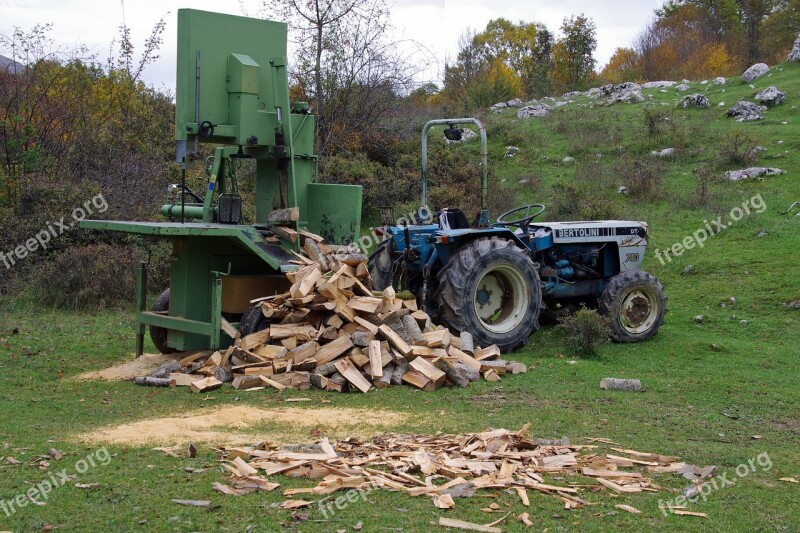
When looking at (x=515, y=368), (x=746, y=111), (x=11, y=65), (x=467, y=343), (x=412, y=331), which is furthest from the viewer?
(x=746, y=111)

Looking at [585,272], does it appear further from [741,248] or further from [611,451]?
[611,451]

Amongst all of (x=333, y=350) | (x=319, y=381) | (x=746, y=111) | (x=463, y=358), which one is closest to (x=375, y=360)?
(x=333, y=350)

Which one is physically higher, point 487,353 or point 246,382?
point 487,353

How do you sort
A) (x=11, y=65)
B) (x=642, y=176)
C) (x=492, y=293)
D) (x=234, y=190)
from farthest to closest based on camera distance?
(x=642, y=176) → (x=11, y=65) → (x=492, y=293) → (x=234, y=190)

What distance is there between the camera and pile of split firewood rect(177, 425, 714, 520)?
4816 mm

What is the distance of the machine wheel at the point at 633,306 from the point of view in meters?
10.4

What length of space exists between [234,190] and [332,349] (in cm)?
244

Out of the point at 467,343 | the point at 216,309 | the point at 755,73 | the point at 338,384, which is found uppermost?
the point at 755,73

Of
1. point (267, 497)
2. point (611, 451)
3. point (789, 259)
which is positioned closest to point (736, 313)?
point (789, 259)

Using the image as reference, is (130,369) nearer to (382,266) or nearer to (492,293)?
(382,266)

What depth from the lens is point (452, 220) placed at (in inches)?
407

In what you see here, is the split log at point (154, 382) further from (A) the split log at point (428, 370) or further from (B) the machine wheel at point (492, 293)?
(B) the machine wheel at point (492, 293)

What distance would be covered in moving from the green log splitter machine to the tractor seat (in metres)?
1.18

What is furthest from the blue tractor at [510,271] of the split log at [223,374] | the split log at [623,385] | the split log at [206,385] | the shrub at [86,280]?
the shrub at [86,280]
